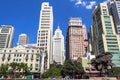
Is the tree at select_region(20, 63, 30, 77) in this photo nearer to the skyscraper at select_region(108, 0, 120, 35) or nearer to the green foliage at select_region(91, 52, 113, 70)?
the green foliage at select_region(91, 52, 113, 70)

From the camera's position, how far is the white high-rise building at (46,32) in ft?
495

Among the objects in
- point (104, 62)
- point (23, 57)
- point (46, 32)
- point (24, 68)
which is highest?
point (46, 32)

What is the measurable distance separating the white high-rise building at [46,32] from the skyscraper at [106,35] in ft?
147

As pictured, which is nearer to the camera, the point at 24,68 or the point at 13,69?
the point at 13,69

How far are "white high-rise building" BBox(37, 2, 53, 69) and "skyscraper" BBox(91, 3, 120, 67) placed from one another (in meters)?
44.7

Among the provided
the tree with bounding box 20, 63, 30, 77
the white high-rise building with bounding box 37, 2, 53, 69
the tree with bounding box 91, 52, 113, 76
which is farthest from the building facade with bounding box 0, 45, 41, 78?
the tree with bounding box 91, 52, 113, 76

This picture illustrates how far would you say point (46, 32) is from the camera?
154625 millimetres

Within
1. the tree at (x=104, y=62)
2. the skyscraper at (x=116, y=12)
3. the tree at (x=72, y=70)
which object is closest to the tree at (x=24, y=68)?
the tree at (x=72, y=70)

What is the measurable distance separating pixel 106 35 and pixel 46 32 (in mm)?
51632

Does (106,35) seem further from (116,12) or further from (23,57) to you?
(23,57)

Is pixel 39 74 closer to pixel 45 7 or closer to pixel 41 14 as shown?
pixel 41 14

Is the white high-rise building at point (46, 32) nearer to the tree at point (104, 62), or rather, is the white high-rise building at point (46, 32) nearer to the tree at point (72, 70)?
the tree at point (72, 70)

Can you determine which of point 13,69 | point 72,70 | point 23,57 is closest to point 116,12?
point 72,70

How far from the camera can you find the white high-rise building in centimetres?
15102
